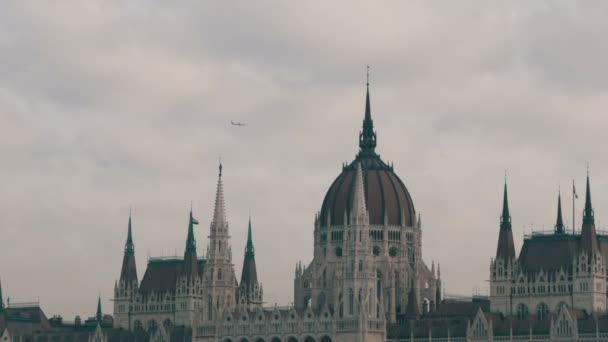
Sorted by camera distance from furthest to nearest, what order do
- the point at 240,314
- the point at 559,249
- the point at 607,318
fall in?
the point at 240,314 < the point at 559,249 < the point at 607,318

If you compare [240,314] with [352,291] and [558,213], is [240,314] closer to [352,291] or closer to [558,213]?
[352,291]

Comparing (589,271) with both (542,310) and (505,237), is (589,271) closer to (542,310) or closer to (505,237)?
(542,310)

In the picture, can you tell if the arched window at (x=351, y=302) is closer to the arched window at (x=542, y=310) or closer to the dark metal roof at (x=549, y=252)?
the dark metal roof at (x=549, y=252)

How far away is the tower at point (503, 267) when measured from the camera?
7303 inches

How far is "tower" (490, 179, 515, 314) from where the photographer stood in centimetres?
18550

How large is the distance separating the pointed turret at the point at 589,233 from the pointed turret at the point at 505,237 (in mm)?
8961

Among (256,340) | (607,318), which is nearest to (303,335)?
(256,340)

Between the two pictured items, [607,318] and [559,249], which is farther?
[559,249]

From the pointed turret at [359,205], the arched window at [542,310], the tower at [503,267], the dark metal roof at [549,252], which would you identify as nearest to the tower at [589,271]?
the dark metal roof at [549,252]

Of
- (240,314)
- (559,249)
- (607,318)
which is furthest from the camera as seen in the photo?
(240,314)

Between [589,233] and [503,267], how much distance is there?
10.7 m

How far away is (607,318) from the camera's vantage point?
6801 inches

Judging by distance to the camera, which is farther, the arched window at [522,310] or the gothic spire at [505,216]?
the gothic spire at [505,216]

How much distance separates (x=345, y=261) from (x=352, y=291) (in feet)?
14.7
